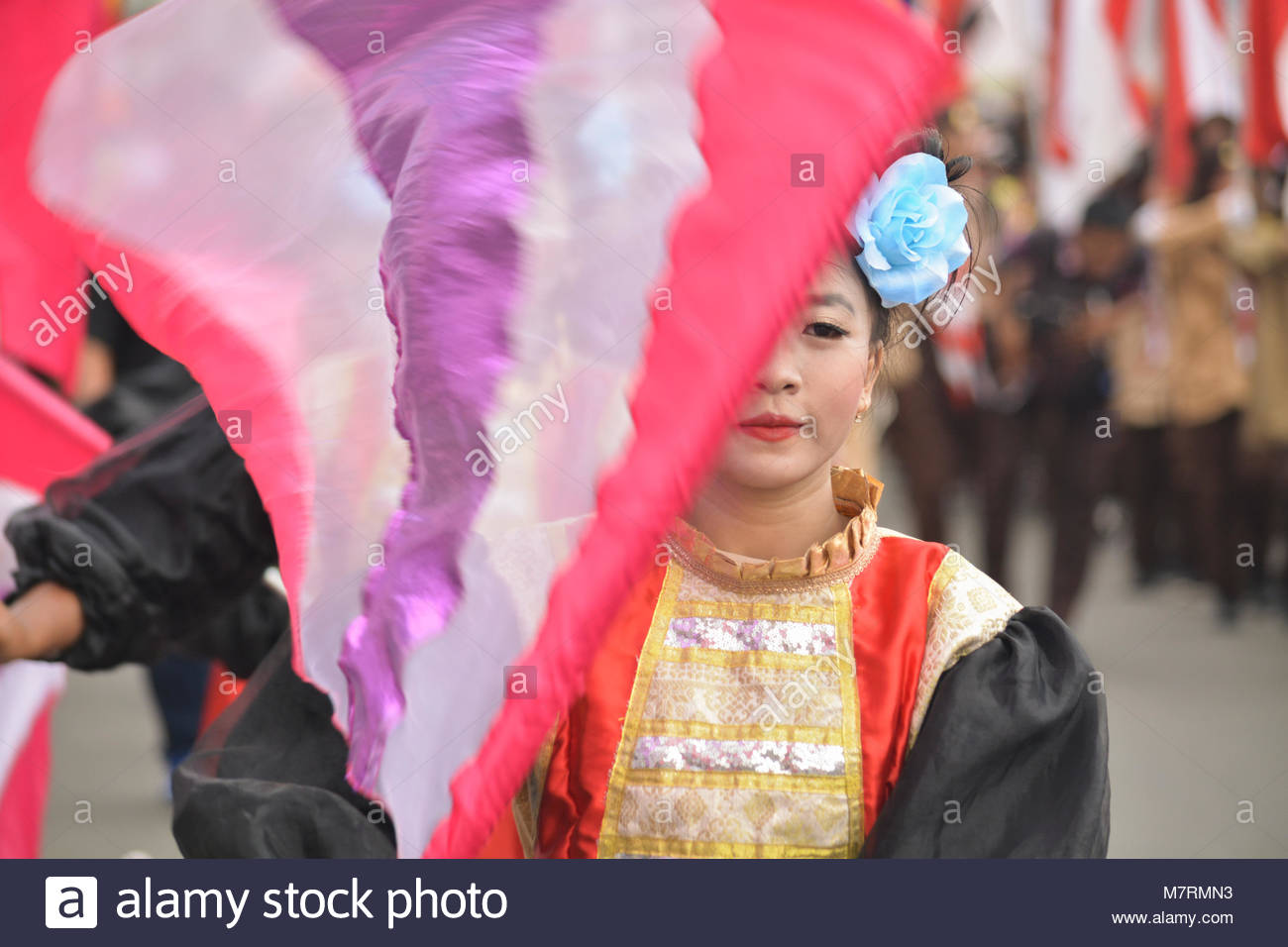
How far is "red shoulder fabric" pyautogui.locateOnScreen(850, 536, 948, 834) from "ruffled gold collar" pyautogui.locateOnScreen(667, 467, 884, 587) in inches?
1.0

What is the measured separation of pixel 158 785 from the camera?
425 cm

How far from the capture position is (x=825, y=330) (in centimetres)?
164

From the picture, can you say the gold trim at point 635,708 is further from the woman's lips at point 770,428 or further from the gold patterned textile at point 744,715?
the woman's lips at point 770,428

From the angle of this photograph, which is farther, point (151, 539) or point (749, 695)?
point (151, 539)

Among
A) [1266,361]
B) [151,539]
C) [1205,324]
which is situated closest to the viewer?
[151,539]

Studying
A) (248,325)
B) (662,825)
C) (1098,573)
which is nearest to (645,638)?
(662,825)

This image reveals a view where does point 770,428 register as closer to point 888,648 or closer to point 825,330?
point 825,330

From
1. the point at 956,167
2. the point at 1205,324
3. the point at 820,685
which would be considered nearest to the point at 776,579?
the point at 820,685

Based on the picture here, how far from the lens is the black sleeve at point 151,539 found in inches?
80.4

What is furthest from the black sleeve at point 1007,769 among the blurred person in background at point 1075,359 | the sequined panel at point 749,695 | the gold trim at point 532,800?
the blurred person in background at point 1075,359

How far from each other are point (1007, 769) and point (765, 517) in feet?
1.25

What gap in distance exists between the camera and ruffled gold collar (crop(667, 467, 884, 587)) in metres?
1.72

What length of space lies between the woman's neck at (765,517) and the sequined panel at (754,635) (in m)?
0.09

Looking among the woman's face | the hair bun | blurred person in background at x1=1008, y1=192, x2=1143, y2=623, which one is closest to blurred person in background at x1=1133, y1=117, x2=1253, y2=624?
blurred person in background at x1=1008, y1=192, x2=1143, y2=623
